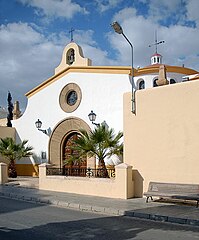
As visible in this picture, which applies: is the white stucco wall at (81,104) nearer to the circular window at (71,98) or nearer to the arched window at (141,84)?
the circular window at (71,98)

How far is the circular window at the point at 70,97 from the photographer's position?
824 inches

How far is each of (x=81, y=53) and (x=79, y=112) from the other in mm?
4155

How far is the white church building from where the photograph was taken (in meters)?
19.0

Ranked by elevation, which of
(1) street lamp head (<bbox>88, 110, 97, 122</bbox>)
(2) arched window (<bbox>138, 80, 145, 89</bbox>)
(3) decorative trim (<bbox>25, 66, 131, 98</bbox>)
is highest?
(3) decorative trim (<bbox>25, 66, 131, 98</bbox>)

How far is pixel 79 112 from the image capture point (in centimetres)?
2067

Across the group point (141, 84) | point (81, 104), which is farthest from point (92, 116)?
point (141, 84)

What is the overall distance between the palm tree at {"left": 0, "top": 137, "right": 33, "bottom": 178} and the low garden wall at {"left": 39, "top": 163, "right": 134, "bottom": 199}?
597 centimetres

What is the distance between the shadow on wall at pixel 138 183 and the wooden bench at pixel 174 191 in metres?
0.96

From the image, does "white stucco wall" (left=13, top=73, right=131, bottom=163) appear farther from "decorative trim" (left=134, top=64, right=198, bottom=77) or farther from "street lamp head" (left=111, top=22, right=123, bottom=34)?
"street lamp head" (left=111, top=22, right=123, bottom=34)

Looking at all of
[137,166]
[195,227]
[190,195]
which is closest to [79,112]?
[137,166]

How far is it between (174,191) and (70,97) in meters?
11.7

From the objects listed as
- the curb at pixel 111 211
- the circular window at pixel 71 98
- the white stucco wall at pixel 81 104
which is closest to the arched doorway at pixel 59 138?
the white stucco wall at pixel 81 104

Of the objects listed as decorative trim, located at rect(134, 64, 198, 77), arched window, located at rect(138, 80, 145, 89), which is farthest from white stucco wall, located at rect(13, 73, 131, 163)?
decorative trim, located at rect(134, 64, 198, 77)

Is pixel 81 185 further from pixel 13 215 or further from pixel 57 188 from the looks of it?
pixel 13 215
